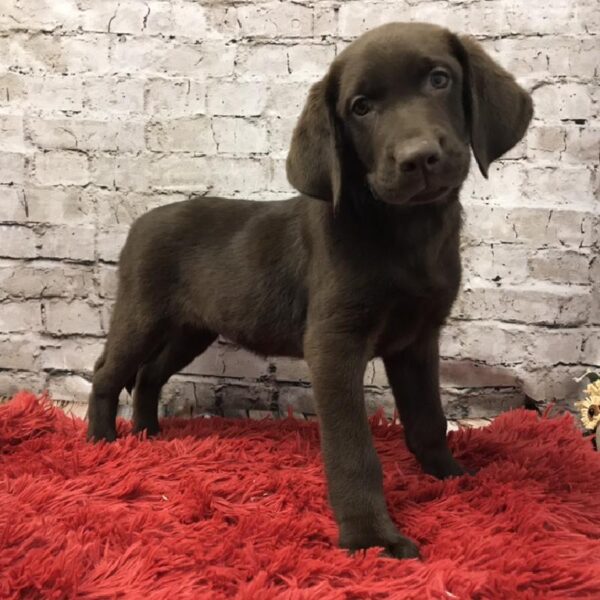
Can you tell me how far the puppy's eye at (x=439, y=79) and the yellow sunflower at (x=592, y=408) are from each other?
1.16m

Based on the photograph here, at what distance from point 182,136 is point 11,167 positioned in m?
0.63

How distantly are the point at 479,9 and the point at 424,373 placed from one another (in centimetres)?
122

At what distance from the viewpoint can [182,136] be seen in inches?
90.7

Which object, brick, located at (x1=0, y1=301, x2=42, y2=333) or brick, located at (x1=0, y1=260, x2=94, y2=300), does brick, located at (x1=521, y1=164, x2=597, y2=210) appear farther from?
brick, located at (x1=0, y1=301, x2=42, y2=333)

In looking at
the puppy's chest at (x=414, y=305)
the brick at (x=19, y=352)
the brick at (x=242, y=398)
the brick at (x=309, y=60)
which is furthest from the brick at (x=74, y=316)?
the puppy's chest at (x=414, y=305)

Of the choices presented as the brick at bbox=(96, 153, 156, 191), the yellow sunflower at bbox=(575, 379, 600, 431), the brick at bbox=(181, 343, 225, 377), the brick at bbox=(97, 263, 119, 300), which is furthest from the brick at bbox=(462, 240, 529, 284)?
the brick at bbox=(97, 263, 119, 300)

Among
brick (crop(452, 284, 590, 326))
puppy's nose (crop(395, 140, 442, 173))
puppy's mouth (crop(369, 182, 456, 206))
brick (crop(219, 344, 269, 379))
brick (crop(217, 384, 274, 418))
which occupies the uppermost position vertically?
puppy's nose (crop(395, 140, 442, 173))

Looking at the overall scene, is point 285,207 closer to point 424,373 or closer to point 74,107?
point 424,373

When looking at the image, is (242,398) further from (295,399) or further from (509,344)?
(509,344)

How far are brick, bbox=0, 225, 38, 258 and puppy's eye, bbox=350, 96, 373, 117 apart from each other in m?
A: 1.47

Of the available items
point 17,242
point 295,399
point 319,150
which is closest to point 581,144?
point 319,150

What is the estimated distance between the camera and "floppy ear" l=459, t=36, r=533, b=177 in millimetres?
1414

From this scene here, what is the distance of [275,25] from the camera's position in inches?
88.0

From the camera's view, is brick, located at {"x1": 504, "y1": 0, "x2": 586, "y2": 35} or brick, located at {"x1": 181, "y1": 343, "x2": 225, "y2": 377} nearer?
brick, located at {"x1": 504, "y1": 0, "x2": 586, "y2": 35}
